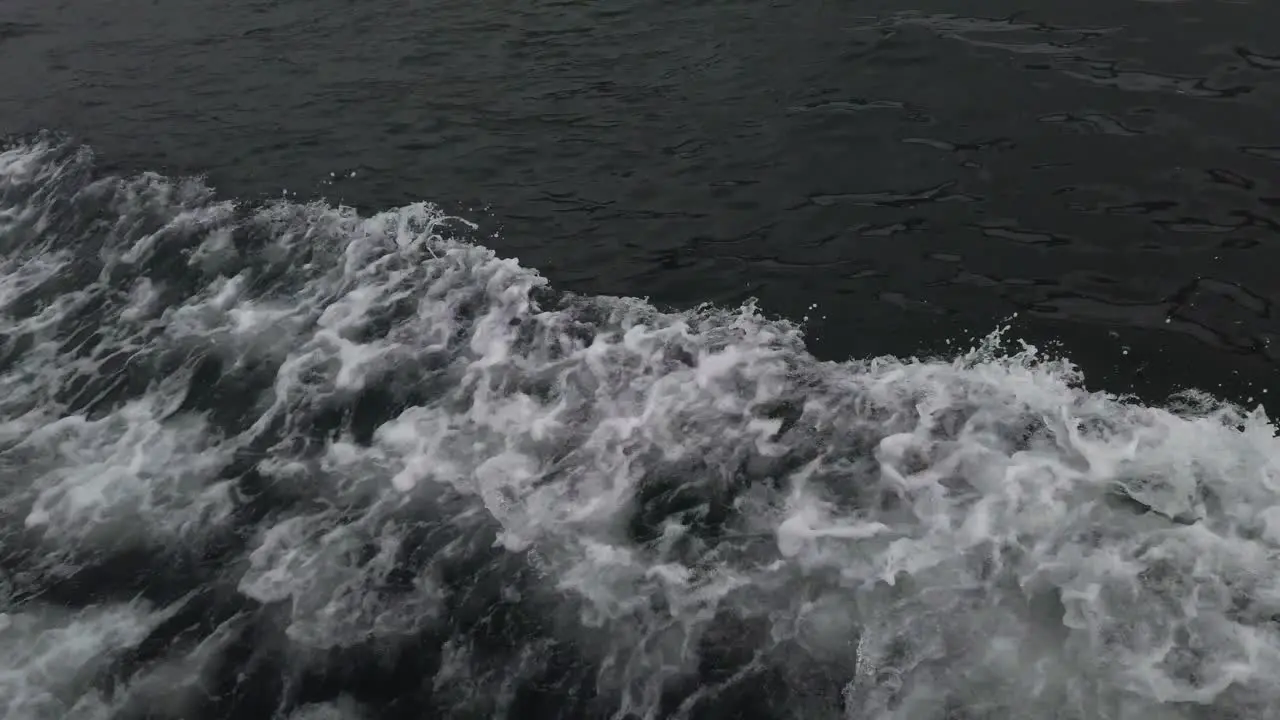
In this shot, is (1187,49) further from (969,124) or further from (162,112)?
(162,112)

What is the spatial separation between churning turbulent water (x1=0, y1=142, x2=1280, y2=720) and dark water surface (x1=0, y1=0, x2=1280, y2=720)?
42 mm

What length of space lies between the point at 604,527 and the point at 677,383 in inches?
86.8

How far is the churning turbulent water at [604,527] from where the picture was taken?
7797 millimetres

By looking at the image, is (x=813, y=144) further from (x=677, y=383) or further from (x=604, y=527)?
(x=604, y=527)

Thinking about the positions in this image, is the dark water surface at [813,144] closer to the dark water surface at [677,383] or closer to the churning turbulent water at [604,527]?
the dark water surface at [677,383]

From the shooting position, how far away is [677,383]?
10.9 meters

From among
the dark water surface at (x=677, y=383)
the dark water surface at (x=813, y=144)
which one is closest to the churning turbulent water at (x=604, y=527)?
the dark water surface at (x=677, y=383)

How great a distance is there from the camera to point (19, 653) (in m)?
9.12

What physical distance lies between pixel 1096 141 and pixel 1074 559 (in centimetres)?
724

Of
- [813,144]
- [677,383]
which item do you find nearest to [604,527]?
[677,383]

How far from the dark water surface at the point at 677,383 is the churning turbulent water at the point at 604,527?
0.14 feet

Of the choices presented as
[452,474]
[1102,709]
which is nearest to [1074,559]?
[1102,709]

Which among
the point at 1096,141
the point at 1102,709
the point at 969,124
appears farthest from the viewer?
Answer: the point at 969,124

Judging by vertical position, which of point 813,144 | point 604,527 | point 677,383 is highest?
point 813,144
